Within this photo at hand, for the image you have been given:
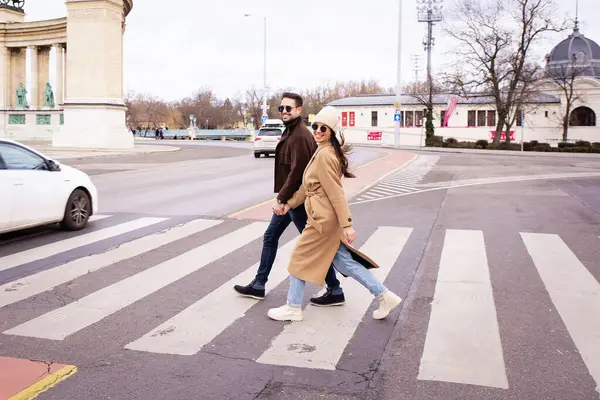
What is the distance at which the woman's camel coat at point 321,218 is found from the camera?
16.4ft

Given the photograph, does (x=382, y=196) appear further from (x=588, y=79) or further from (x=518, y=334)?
(x=588, y=79)

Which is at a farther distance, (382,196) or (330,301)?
(382,196)

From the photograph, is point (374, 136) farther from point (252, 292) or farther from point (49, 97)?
point (252, 292)

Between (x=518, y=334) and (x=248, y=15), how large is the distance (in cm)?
5519

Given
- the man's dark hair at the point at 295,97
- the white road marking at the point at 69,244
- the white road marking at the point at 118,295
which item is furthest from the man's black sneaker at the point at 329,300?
the white road marking at the point at 69,244

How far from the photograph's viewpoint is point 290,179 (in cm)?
545

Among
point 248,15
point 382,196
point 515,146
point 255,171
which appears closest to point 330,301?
point 382,196

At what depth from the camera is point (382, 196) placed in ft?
49.3

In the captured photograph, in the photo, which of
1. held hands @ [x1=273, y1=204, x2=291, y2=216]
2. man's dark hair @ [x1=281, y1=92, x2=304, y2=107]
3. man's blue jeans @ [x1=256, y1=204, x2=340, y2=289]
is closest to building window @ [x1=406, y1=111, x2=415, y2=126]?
man's blue jeans @ [x1=256, y1=204, x2=340, y2=289]

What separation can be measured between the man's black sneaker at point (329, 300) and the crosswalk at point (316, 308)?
0.37 feet

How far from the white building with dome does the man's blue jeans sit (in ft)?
189

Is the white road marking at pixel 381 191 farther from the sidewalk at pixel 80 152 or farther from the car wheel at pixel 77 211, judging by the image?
the sidewalk at pixel 80 152

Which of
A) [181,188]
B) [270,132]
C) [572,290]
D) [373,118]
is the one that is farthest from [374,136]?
[572,290]

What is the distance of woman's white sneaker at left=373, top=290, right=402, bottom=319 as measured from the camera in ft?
17.2
